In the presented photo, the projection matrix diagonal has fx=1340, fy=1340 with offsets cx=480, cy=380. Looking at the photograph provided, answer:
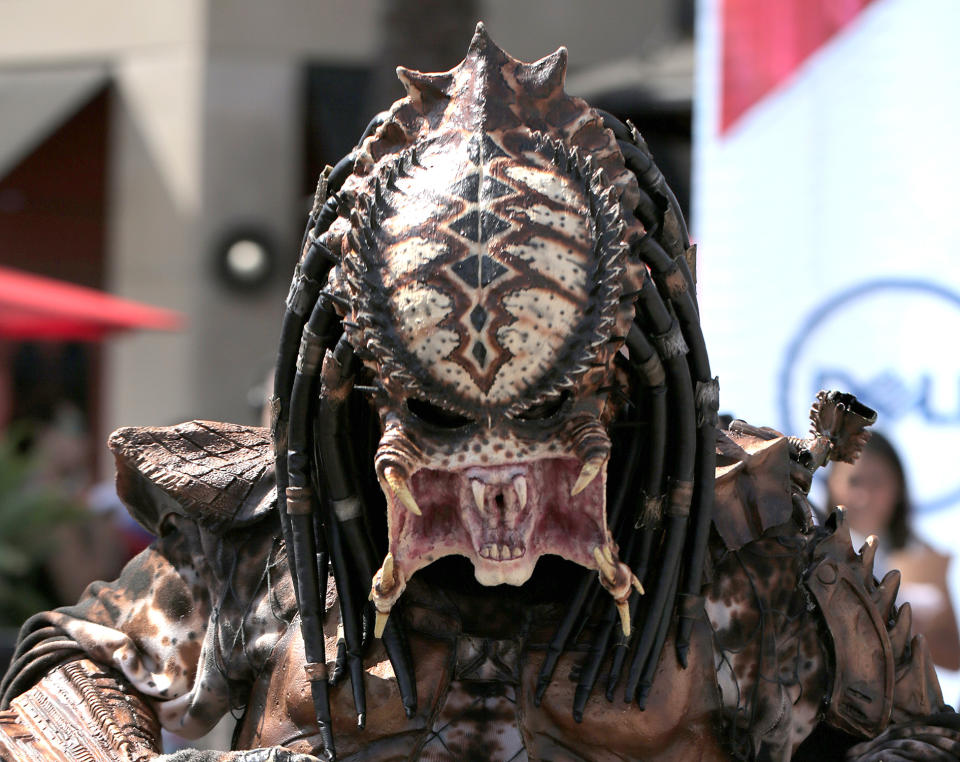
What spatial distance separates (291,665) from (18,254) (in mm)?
8366

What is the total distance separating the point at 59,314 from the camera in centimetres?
682

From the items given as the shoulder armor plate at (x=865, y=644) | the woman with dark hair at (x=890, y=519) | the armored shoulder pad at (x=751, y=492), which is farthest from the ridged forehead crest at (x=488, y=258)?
the woman with dark hair at (x=890, y=519)

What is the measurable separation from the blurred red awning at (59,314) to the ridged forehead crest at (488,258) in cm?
545

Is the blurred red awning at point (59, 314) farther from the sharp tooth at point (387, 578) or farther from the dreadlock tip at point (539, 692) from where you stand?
the sharp tooth at point (387, 578)

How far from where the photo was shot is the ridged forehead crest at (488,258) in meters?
1.58

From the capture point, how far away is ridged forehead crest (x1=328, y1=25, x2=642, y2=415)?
1.58 m

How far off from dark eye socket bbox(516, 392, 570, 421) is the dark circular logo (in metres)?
2.44

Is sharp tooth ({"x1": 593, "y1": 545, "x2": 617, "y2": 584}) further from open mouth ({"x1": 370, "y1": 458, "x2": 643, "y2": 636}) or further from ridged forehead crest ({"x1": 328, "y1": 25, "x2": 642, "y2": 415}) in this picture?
ridged forehead crest ({"x1": 328, "y1": 25, "x2": 642, "y2": 415})

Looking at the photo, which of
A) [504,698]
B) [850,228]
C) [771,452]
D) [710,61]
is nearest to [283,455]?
[504,698]

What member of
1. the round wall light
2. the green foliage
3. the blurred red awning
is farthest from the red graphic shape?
the round wall light

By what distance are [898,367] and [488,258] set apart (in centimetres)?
260

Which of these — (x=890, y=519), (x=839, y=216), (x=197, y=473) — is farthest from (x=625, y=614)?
(x=839, y=216)

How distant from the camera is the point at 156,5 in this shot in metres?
8.94

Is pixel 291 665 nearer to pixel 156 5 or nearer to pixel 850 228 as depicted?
pixel 850 228
